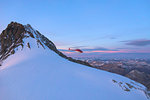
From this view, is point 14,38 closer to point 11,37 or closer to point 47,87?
point 11,37

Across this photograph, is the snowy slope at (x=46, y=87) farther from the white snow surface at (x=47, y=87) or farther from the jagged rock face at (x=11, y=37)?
the jagged rock face at (x=11, y=37)

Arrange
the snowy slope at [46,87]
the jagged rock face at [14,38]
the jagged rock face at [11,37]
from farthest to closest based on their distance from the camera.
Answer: the jagged rock face at [11,37]
the jagged rock face at [14,38]
the snowy slope at [46,87]

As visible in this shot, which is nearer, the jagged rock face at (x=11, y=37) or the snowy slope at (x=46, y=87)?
the snowy slope at (x=46, y=87)

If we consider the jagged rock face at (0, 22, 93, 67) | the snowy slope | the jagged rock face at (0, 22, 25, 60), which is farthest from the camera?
the jagged rock face at (0, 22, 25, 60)

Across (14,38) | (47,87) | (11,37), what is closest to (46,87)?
(47,87)

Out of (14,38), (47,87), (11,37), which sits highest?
(11,37)

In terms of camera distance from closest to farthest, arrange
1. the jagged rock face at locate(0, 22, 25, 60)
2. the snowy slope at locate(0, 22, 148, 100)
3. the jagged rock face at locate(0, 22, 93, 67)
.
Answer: the snowy slope at locate(0, 22, 148, 100) < the jagged rock face at locate(0, 22, 93, 67) < the jagged rock face at locate(0, 22, 25, 60)

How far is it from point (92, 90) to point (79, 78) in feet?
10.3

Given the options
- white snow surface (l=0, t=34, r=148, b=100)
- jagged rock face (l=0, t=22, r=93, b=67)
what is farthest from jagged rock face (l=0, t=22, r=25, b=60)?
white snow surface (l=0, t=34, r=148, b=100)

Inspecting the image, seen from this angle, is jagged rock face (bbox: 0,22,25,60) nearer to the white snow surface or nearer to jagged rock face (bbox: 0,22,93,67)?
jagged rock face (bbox: 0,22,93,67)

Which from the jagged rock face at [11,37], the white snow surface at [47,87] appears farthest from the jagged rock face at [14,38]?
the white snow surface at [47,87]

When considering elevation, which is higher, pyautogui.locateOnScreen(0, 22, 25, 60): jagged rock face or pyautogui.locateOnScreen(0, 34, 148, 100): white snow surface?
pyautogui.locateOnScreen(0, 22, 25, 60): jagged rock face

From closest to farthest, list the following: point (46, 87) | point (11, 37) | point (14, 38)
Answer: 1. point (46, 87)
2. point (14, 38)
3. point (11, 37)

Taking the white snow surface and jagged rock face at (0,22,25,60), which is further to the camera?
jagged rock face at (0,22,25,60)
